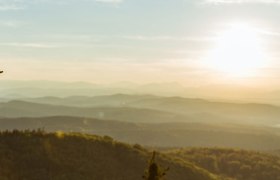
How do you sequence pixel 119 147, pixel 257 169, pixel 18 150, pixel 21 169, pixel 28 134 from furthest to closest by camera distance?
pixel 257 169
pixel 119 147
pixel 28 134
pixel 18 150
pixel 21 169

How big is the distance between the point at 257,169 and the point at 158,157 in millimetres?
48635

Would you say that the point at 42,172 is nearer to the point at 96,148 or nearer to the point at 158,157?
the point at 96,148

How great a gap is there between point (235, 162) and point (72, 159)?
2989 inches

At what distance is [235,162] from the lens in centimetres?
16038

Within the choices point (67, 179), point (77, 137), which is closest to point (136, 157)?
point (77, 137)

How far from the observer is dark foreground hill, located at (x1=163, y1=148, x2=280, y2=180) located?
5871 inches

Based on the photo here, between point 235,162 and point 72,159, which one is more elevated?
point 235,162

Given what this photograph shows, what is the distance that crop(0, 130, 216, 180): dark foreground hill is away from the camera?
90250 mm

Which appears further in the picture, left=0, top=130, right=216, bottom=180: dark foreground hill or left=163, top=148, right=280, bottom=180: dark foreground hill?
left=163, top=148, right=280, bottom=180: dark foreground hill

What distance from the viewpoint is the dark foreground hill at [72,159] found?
9025 centimetres

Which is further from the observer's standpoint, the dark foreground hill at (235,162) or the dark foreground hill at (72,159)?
the dark foreground hill at (235,162)

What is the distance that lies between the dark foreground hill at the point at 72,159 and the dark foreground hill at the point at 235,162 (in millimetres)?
29307

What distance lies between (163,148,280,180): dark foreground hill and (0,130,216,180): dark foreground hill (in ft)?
96.2

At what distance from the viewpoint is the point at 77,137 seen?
364 feet
